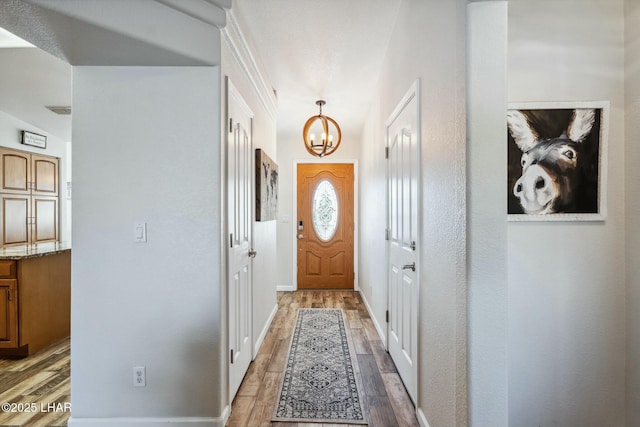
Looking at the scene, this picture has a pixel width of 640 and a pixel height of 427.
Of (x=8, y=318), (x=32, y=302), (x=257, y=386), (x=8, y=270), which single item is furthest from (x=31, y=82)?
(x=257, y=386)

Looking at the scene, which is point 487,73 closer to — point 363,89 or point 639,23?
point 639,23

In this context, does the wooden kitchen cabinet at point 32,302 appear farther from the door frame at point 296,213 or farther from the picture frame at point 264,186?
the door frame at point 296,213

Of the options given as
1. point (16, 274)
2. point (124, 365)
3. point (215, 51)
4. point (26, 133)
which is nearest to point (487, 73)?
point (215, 51)

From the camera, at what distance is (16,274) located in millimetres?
2758

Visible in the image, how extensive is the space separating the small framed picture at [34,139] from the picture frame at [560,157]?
17.8 feet

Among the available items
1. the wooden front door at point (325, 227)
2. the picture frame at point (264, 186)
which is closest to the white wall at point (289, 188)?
the wooden front door at point (325, 227)

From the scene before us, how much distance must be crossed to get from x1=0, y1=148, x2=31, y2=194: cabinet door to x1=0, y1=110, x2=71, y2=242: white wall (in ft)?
0.32

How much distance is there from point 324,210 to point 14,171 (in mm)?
4137

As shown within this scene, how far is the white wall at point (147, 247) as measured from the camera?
1.87 metres

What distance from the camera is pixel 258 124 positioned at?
306cm

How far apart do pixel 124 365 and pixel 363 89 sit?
3.25 metres

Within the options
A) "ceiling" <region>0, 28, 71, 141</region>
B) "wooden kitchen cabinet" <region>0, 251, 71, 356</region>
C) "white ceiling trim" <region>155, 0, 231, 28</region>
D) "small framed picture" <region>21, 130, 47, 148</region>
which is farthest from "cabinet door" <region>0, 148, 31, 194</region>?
"white ceiling trim" <region>155, 0, 231, 28</region>

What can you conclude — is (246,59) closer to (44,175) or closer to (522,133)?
(522,133)

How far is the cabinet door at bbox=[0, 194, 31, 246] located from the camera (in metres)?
4.04
